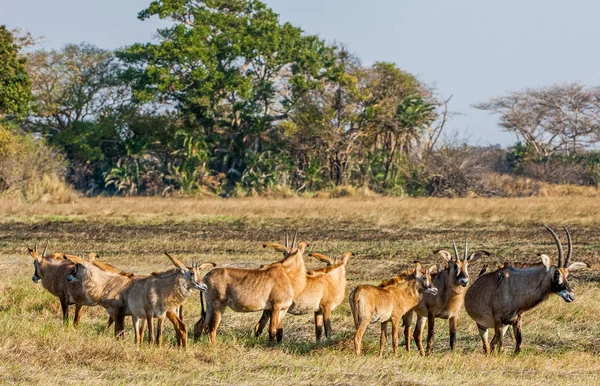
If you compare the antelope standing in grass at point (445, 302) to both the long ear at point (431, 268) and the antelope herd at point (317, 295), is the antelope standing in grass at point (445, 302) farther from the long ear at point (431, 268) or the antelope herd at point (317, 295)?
the long ear at point (431, 268)

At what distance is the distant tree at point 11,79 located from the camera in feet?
116

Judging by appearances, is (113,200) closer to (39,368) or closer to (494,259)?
(494,259)

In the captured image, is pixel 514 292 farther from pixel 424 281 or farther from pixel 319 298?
pixel 319 298

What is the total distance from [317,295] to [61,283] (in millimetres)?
3511

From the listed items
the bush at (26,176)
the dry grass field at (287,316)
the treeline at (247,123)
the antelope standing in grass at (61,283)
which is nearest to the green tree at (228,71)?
the treeline at (247,123)

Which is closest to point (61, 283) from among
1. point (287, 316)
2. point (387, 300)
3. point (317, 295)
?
point (287, 316)

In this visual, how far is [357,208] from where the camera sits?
32875 millimetres

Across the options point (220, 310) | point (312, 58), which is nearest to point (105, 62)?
point (312, 58)

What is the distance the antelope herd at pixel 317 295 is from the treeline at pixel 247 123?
30770 millimetres

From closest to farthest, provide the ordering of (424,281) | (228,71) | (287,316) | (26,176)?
(424,281), (287,316), (26,176), (228,71)

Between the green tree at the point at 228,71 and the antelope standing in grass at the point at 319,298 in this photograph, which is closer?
the antelope standing in grass at the point at 319,298

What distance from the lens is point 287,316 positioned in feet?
43.2

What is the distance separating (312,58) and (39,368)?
35212 millimetres

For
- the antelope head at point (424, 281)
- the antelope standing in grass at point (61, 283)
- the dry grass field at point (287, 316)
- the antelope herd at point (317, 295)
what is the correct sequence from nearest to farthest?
the dry grass field at point (287, 316), the antelope herd at point (317, 295), the antelope head at point (424, 281), the antelope standing in grass at point (61, 283)
